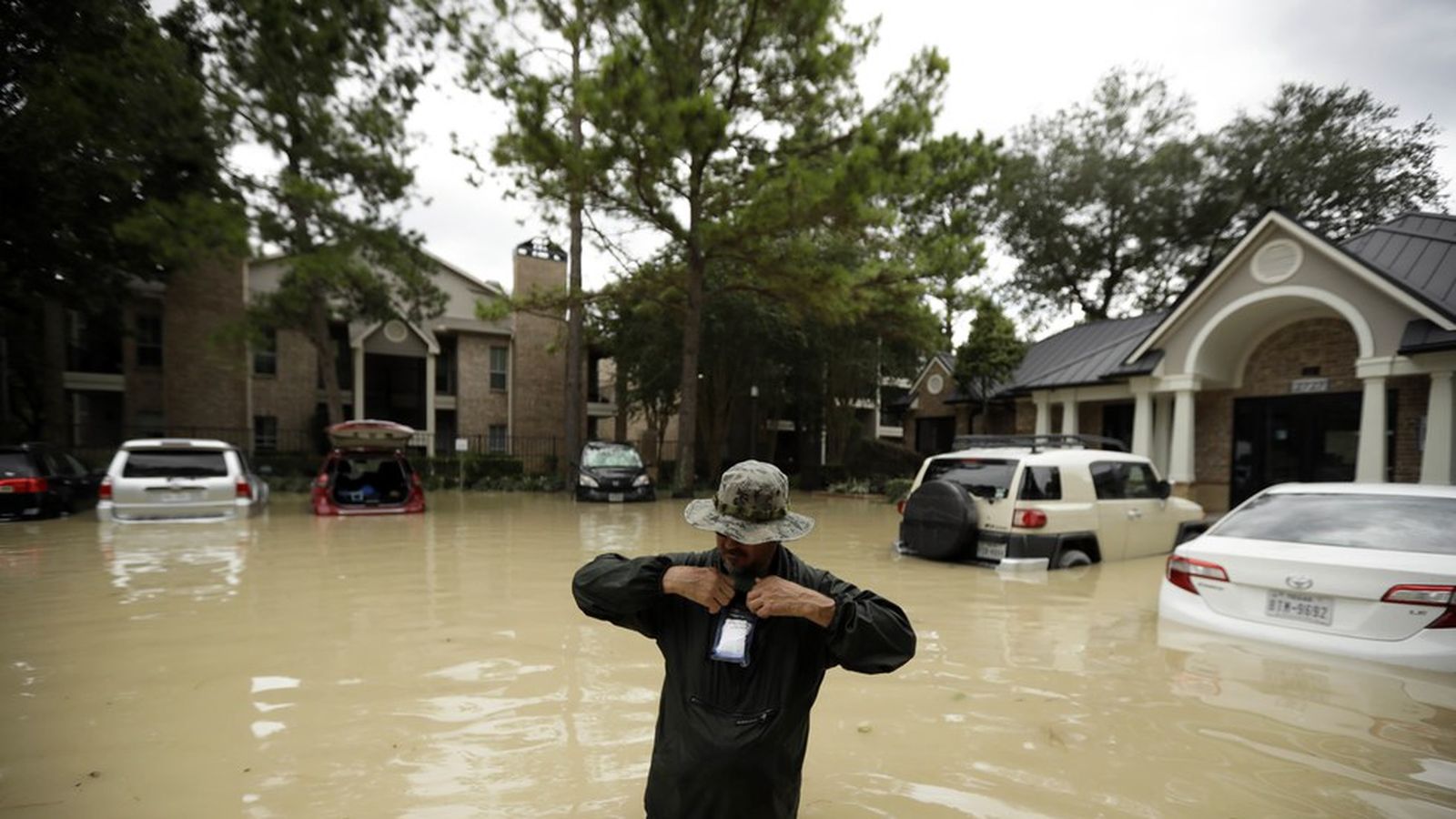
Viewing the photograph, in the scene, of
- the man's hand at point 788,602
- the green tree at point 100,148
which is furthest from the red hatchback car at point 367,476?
the man's hand at point 788,602

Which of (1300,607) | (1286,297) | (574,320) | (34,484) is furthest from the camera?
(574,320)

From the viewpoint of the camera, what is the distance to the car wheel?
8062 mm

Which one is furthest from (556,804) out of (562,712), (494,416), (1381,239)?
(494,416)

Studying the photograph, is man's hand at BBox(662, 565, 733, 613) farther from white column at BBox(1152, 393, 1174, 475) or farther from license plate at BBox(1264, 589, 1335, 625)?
white column at BBox(1152, 393, 1174, 475)

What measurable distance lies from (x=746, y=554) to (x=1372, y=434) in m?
14.8

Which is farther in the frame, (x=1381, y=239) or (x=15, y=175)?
(x=1381, y=239)

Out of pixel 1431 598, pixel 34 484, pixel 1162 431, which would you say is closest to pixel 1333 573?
pixel 1431 598

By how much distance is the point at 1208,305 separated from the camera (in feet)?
47.8

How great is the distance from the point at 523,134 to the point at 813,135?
6510 mm

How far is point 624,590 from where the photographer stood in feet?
7.08

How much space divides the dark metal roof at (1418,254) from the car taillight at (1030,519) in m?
8.69

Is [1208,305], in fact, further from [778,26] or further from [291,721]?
[291,721]

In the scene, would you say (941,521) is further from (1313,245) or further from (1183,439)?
(1313,245)

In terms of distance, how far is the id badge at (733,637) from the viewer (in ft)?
6.53
